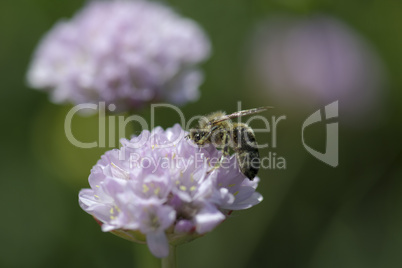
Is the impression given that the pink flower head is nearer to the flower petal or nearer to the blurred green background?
the flower petal

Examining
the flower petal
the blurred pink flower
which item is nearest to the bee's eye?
the flower petal

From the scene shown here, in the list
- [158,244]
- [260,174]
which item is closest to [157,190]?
[158,244]

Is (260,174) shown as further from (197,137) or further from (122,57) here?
(197,137)

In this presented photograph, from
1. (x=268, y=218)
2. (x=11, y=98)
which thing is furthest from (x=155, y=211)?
(x=11, y=98)

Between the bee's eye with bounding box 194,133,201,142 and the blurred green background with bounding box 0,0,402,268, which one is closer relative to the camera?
the bee's eye with bounding box 194,133,201,142

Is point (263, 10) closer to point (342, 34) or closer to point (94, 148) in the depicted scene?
point (342, 34)
